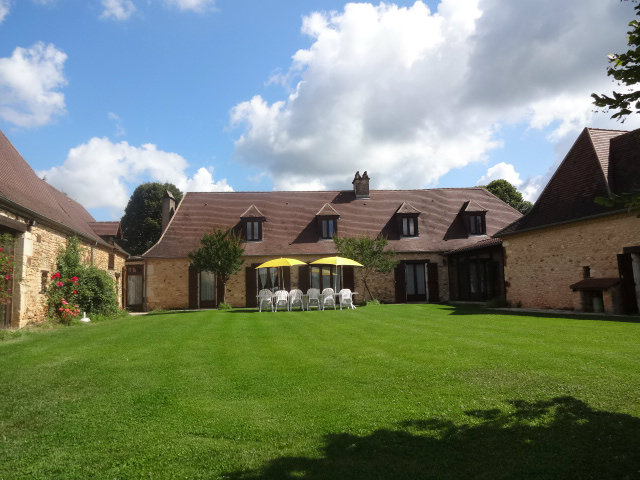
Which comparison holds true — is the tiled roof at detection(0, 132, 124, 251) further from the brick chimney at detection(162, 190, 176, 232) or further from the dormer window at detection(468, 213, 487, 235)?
the dormer window at detection(468, 213, 487, 235)

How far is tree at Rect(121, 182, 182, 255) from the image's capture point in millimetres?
39469

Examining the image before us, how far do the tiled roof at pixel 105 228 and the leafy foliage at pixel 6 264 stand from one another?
10894mm

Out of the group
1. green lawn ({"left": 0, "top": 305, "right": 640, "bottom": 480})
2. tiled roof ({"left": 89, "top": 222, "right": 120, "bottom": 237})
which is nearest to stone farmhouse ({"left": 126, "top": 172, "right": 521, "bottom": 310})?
tiled roof ({"left": 89, "top": 222, "right": 120, "bottom": 237})

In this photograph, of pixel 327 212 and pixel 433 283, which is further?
pixel 327 212

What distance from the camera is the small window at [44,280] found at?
1442 cm

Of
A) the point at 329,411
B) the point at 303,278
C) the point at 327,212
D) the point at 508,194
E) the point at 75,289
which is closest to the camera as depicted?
the point at 329,411


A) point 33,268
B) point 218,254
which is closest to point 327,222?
point 218,254

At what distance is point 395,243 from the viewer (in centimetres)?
2480

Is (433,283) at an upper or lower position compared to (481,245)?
lower

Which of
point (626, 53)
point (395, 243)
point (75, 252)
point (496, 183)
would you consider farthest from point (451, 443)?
point (496, 183)

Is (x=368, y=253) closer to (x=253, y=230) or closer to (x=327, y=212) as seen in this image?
(x=327, y=212)

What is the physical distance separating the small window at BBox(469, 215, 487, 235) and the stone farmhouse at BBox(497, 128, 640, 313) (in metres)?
7.32

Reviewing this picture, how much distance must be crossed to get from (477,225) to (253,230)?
41.6ft

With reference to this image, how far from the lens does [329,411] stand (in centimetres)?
441
